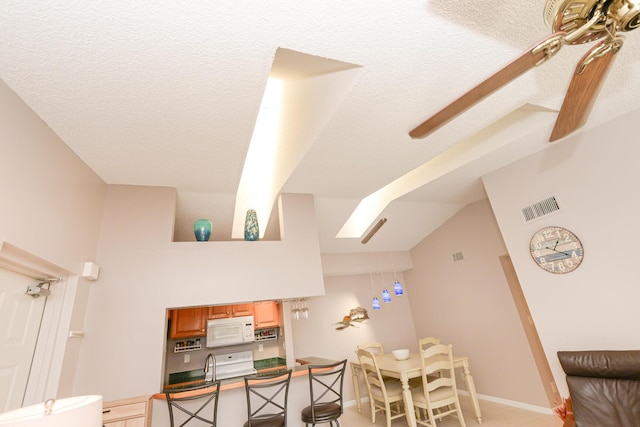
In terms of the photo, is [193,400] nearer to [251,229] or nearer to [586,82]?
[251,229]

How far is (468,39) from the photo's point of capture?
1746 millimetres

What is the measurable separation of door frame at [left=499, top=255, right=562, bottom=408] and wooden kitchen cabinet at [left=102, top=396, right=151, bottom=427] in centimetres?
442

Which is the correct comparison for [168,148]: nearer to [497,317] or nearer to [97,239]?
[97,239]

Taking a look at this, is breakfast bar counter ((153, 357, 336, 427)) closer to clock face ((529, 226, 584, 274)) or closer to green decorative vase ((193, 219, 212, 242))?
green decorative vase ((193, 219, 212, 242))

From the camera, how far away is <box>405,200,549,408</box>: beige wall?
13.8ft

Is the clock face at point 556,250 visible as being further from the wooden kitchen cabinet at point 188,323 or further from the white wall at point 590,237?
the wooden kitchen cabinet at point 188,323

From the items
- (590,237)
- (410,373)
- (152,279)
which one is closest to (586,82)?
(590,237)

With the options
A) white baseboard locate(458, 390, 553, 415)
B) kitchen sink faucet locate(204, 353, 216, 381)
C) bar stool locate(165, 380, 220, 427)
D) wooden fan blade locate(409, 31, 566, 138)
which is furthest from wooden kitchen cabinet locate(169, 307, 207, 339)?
white baseboard locate(458, 390, 553, 415)

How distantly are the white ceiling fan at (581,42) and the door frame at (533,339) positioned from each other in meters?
3.35

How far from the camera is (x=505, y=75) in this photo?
1345 mm

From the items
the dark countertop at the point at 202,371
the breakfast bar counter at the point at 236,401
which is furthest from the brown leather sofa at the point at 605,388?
the dark countertop at the point at 202,371

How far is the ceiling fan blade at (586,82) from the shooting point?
4.11 feet

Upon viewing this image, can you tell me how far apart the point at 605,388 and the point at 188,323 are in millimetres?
4840

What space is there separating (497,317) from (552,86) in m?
3.56
